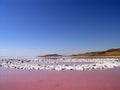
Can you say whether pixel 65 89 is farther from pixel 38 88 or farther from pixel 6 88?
pixel 6 88

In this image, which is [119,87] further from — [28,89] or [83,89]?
[28,89]

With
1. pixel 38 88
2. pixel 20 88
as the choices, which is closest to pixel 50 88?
pixel 38 88

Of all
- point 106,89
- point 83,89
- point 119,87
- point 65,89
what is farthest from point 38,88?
point 119,87

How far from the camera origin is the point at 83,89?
648 cm

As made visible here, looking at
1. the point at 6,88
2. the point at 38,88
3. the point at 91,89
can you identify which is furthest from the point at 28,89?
the point at 91,89

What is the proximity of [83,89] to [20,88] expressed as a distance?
6.45 ft

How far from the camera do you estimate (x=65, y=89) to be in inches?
256

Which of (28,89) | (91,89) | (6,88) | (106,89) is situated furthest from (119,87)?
(6,88)

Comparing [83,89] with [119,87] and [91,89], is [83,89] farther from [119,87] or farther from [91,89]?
[119,87]

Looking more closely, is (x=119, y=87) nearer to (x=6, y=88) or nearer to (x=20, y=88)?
(x=20, y=88)

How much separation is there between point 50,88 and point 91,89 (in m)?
1.27

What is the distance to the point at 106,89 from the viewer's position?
6.41m

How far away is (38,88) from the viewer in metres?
6.70

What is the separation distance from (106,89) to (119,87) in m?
0.51
